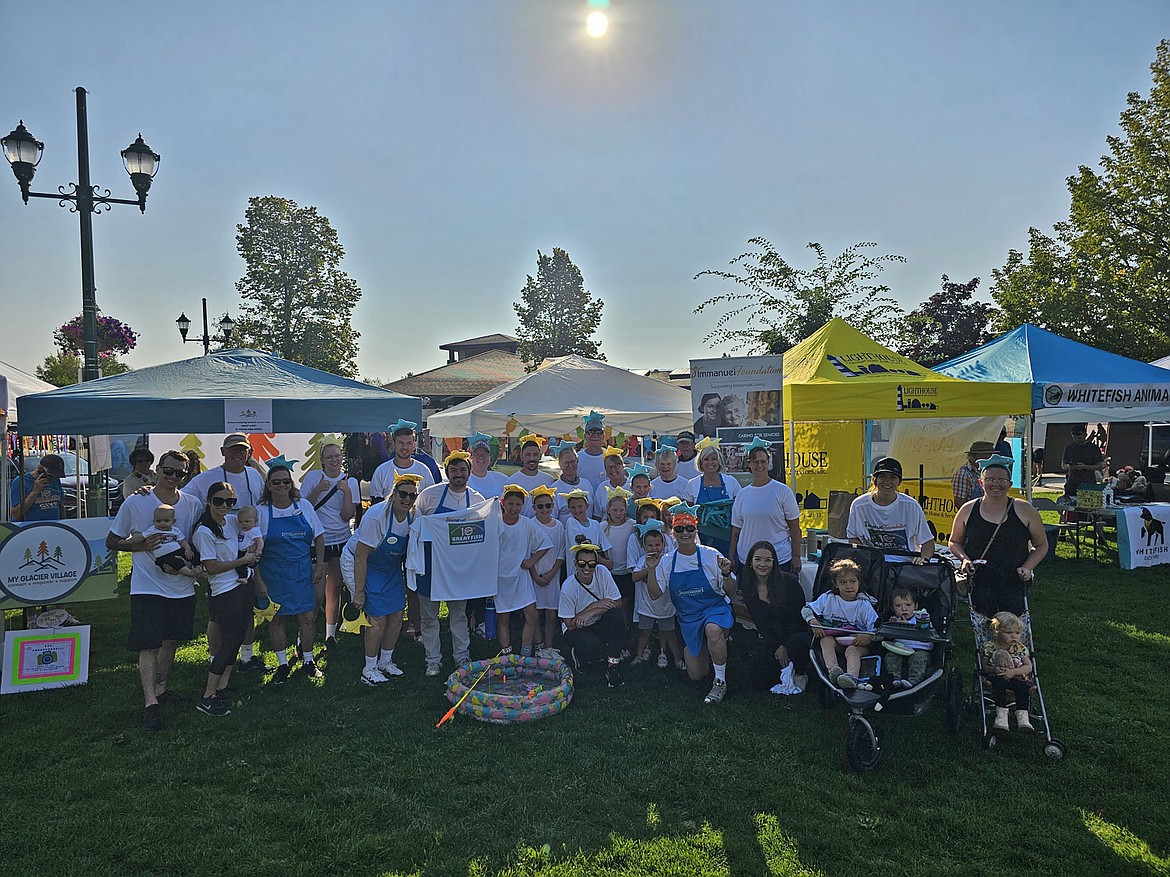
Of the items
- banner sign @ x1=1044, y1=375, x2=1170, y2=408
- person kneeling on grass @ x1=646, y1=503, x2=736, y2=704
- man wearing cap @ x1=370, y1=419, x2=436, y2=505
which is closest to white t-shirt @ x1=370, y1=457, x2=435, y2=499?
man wearing cap @ x1=370, y1=419, x2=436, y2=505

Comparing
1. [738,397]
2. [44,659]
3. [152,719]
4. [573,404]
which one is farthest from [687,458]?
[44,659]

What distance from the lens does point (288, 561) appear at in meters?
5.51

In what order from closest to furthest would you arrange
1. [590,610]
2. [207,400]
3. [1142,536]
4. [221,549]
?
[221,549], [590,610], [207,400], [1142,536]

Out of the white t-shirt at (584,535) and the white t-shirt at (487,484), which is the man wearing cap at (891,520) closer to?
the white t-shirt at (584,535)

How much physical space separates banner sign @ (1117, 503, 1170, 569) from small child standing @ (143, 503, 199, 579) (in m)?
10.8

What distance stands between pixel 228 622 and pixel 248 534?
629mm

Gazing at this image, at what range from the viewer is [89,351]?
783 centimetres

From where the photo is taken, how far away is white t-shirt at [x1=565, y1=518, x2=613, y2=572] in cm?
601

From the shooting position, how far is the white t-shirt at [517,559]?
229 inches

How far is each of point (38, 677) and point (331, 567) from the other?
231cm

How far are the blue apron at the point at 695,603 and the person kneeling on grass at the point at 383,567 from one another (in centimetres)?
221

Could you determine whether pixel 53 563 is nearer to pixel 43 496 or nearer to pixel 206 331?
pixel 43 496

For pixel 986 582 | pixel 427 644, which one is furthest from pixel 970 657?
pixel 427 644

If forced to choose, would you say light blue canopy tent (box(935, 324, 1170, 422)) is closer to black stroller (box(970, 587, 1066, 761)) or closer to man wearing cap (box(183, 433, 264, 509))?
black stroller (box(970, 587, 1066, 761))
